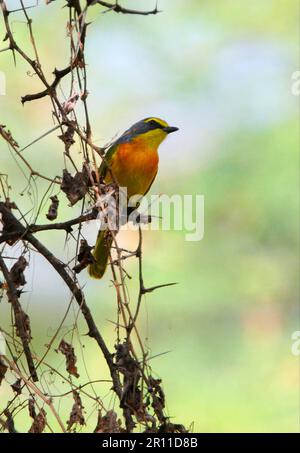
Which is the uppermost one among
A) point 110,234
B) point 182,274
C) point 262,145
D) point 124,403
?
point 262,145

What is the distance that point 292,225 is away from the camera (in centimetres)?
775

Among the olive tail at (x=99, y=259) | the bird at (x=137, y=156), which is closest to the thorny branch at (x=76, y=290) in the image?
the olive tail at (x=99, y=259)

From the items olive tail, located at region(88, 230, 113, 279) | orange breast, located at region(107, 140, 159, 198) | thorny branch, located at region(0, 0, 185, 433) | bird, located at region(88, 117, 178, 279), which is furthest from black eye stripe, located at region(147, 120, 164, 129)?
thorny branch, located at region(0, 0, 185, 433)

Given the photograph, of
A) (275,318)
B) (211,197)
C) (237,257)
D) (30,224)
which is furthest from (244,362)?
(30,224)

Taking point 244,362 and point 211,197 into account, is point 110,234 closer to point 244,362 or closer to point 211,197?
point 244,362

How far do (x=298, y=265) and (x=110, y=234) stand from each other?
5561mm

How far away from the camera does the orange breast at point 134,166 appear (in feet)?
13.2

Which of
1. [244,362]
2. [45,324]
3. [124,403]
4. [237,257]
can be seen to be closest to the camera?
[124,403]

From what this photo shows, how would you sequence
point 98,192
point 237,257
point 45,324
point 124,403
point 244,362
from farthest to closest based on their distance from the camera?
point 237,257 < point 244,362 < point 45,324 < point 98,192 < point 124,403

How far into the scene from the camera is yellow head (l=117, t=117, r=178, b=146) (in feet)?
13.9

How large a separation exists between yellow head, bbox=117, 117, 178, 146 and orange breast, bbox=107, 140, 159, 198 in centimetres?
5

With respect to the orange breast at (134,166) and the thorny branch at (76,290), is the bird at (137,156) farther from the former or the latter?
the thorny branch at (76,290)

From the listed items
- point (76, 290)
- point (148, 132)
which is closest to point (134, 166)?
point (148, 132)

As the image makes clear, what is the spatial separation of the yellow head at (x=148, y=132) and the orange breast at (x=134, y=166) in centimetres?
5
